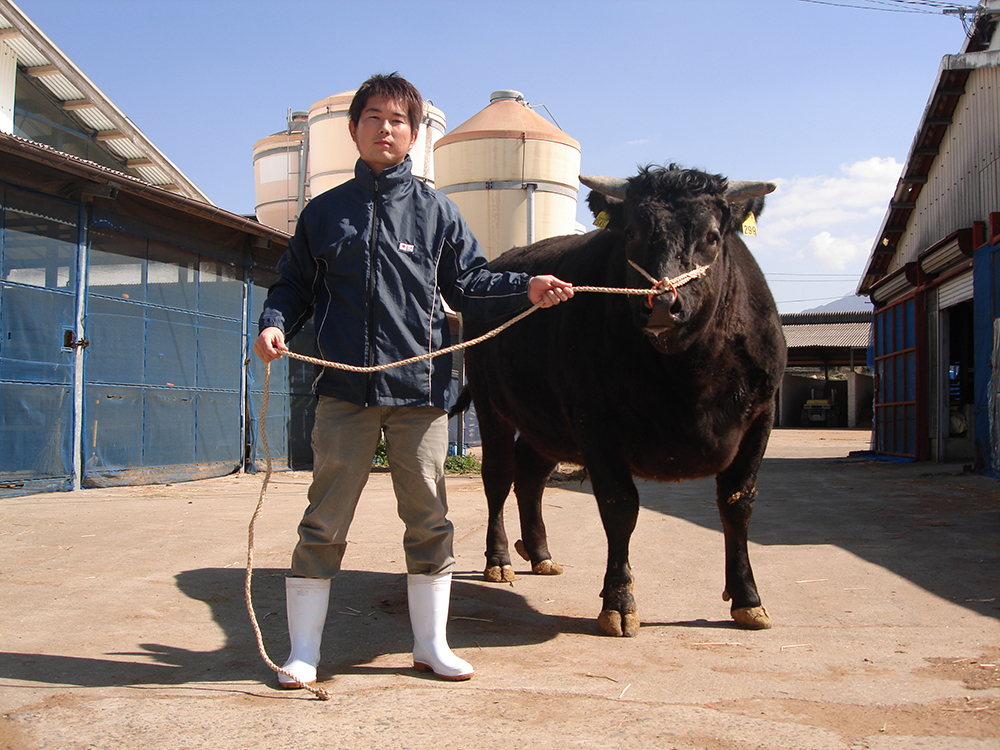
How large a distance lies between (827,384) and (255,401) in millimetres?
29954

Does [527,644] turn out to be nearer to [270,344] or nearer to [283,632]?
[283,632]

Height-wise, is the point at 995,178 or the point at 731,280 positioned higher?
the point at 995,178

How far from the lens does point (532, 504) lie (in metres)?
5.01

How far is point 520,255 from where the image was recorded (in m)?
5.66

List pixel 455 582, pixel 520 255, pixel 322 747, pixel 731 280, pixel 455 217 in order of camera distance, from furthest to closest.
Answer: pixel 520 255 < pixel 455 582 < pixel 731 280 < pixel 455 217 < pixel 322 747

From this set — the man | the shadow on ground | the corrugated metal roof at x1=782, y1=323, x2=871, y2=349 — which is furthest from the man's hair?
the corrugated metal roof at x1=782, y1=323, x2=871, y2=349

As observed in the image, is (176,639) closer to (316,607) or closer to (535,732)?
(316,607)

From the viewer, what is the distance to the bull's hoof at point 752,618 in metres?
3.62

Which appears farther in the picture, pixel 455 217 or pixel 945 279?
pixel 945 279

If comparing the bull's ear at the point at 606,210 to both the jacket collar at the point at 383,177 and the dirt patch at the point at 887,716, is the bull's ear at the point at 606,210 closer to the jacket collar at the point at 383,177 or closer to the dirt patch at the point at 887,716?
the jacket collar at the point at 383,177

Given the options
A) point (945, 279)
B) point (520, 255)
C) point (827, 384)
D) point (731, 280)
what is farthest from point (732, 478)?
point (827, 384)

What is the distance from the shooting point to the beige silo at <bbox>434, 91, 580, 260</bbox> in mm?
17984

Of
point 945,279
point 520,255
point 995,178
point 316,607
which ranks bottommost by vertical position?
point 316,607

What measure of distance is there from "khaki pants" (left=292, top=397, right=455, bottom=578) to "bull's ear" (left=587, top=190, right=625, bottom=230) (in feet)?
5.10
